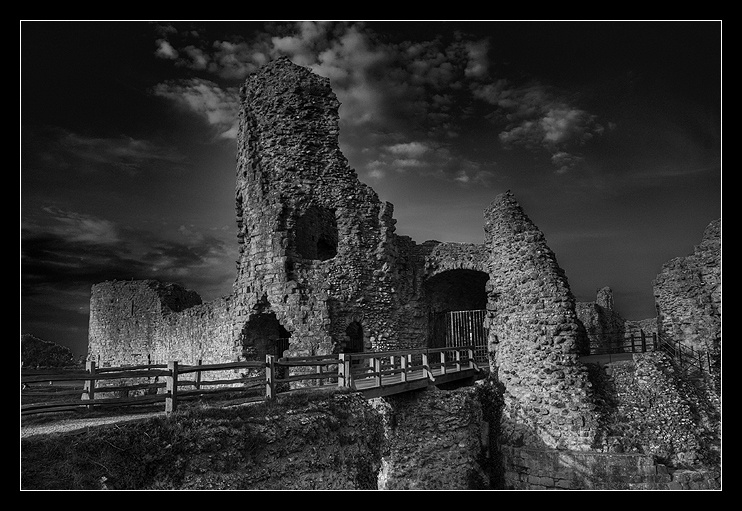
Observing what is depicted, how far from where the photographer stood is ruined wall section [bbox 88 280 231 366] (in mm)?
20531

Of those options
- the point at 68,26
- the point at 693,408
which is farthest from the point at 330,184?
the point at 693,408

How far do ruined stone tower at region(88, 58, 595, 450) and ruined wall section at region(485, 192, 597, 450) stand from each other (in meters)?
0.03

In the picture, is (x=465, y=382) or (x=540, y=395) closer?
(x=540, y=395)

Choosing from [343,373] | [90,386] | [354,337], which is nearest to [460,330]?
[354,337]

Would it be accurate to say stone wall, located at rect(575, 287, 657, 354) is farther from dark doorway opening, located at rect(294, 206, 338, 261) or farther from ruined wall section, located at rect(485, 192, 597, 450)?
dark doorway opening, located at rect(294, 206, 338, 261)

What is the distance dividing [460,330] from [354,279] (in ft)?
17.2

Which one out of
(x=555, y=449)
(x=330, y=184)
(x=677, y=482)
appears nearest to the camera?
(x=677, y=482)

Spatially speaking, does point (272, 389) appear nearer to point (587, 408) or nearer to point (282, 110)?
point (587, 408)

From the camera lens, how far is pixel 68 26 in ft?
38.7

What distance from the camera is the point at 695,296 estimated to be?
56.3 feet

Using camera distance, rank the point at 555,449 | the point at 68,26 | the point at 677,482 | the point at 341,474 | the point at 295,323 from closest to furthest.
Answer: the point at 341,474 → the point at 68,26 → the point at 677,482 → the point at 555,449 → the point at 295,323

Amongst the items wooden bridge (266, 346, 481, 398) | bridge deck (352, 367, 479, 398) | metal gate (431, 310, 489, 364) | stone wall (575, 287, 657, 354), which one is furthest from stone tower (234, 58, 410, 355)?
stone wall (575, 287, 657, 354)

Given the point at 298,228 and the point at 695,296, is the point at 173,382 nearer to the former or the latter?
the point at 298,228

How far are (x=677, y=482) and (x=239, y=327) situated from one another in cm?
1266
